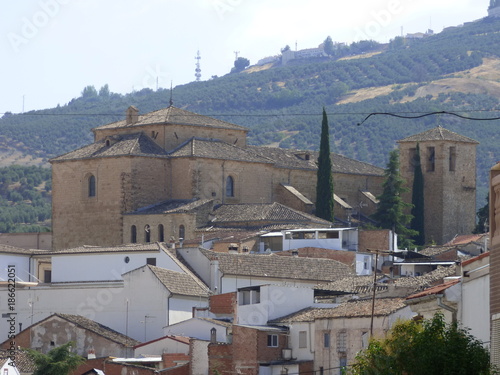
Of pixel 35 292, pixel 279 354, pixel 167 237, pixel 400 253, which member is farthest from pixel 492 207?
pixel 167 237

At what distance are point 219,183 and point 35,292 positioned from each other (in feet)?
74.0

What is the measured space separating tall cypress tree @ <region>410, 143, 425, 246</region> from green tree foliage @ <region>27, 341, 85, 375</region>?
43154 millimetres

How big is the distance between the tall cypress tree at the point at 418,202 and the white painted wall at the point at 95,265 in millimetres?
29050

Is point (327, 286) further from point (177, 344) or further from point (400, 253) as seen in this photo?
point (400, 253)

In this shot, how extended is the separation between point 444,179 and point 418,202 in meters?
3.52

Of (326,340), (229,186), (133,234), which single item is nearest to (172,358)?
(326,340)

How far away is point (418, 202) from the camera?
3305 inches

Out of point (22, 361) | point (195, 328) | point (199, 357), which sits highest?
point (195, 328)

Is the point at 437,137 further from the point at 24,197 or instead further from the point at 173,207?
the point at 24,197

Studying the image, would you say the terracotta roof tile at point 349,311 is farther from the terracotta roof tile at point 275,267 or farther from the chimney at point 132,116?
the chimney at point 132,116

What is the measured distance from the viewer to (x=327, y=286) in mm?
46406

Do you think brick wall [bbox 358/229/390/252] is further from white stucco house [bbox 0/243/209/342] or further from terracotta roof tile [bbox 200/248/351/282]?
white stucco house [bbox 0/243/209/342]

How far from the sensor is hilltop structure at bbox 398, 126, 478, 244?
8600 centimetres

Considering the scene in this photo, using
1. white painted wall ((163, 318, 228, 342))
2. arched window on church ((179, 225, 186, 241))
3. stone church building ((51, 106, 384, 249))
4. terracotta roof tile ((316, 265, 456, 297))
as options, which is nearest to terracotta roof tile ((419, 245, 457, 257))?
stone church building ((51, 106, 384, 249))
